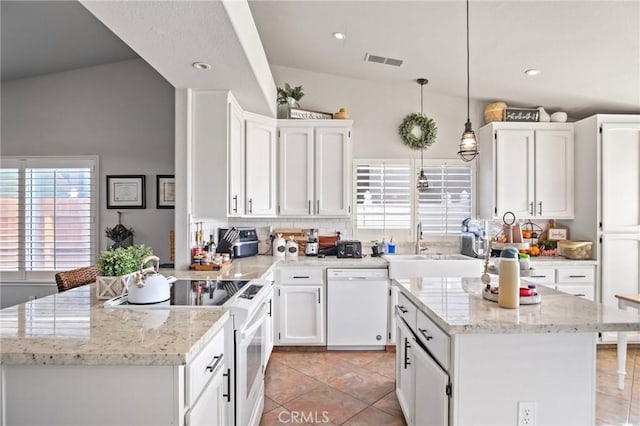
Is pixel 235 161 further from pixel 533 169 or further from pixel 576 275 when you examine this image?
pixel 576 275

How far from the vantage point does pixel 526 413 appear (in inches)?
56.3

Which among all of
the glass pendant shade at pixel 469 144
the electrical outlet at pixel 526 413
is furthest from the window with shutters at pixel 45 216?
the electrical outlet at pixel 526 413

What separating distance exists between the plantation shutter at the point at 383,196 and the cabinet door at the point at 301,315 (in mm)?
1100

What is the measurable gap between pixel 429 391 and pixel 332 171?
2.48m

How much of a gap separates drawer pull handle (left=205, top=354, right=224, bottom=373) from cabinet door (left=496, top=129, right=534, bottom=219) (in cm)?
327

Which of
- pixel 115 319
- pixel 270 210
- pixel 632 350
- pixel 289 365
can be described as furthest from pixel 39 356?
pixel 632 350

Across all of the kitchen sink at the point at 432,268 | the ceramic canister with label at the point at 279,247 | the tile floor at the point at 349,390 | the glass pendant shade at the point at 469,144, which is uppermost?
the glass pendant shade at the point at 469,144

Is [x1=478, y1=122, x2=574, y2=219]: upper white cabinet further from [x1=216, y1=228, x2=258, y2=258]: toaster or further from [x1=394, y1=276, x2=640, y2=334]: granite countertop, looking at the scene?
[x1=216, y1=228, x2=258, y2=258]: toaster

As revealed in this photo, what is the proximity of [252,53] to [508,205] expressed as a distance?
120 inches

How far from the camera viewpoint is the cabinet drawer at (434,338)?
1491mm

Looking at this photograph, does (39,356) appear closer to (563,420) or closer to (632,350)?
(563,420)

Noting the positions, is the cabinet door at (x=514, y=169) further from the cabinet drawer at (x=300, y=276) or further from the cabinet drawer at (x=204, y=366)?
the cabinet drawer at (x=204, y=366)

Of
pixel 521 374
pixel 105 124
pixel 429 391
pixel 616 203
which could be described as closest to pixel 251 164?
pixel 105 124

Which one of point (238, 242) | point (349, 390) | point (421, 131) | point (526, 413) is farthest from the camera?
point (421, 131)
